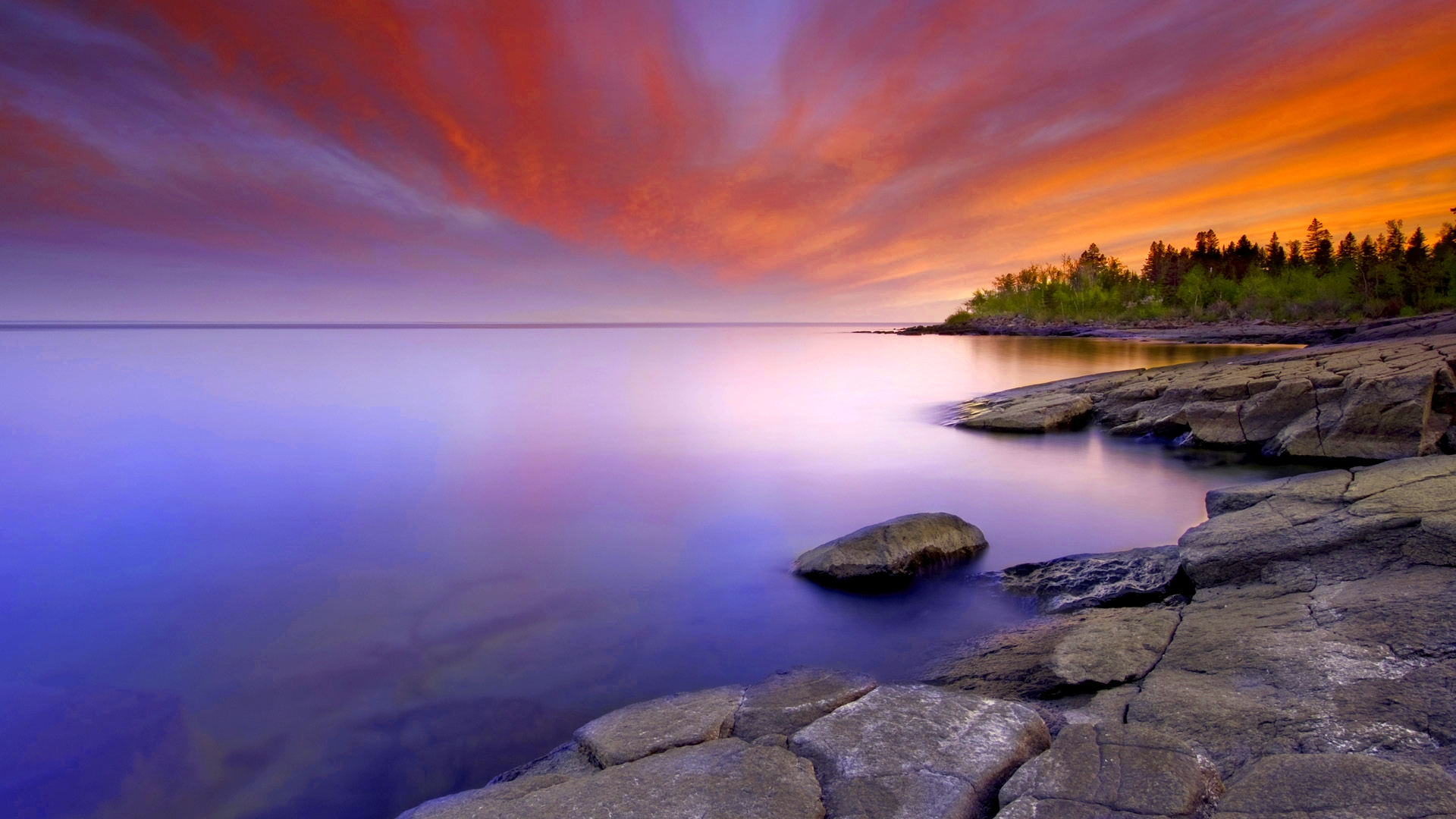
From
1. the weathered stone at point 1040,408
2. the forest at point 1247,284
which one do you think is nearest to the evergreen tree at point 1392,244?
the forest at point 1247,284

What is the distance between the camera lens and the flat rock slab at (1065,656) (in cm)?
412

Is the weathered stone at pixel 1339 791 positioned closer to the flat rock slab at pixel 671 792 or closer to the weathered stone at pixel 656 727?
the flat rock slab at pixel 671 792

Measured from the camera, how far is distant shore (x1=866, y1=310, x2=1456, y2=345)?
1132 inches

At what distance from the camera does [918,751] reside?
3.11m

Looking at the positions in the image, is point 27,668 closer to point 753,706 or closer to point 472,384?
point 753,706

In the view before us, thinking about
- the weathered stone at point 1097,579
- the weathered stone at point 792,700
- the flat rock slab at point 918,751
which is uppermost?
the flat rock slab at point 918,751

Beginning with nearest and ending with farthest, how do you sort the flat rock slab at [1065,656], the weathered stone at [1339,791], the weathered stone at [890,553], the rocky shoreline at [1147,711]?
the weathered stone at [1339,791] → the rocky shoreline at [1147,711] → the flat rock slab at [1065,656] → the weathered stone at [890,553]

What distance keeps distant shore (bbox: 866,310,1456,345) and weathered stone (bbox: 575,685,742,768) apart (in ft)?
108

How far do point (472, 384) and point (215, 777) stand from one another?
88.7 ft

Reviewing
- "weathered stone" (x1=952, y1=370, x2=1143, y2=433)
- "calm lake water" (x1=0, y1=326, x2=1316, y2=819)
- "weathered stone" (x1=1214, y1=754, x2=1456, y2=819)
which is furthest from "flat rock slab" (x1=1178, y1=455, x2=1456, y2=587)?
"weathered stone" (x1=952, y1=370, x2=1143, y2=433)

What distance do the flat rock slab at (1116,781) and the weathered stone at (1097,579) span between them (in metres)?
3.22

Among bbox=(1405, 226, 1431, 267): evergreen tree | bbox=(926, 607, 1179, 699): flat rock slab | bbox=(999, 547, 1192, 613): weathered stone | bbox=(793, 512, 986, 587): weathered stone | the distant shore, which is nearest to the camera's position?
bbox=(926, 607, 1179, 699): flat rock slab

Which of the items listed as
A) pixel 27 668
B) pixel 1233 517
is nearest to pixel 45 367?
pixel 27 668

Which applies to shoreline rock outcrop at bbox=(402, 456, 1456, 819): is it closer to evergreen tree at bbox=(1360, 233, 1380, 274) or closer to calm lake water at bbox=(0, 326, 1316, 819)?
calm lake water at bbox=(0, 326, 1316, 819)
